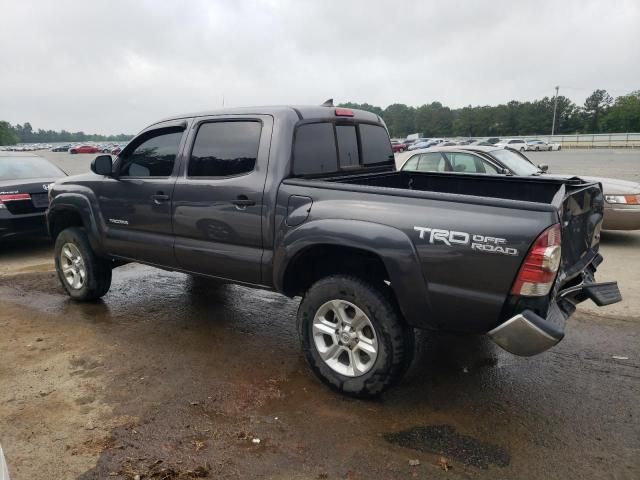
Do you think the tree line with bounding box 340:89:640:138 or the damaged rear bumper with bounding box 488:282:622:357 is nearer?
the damaged rear bumper with bounding box 488:282:622:357

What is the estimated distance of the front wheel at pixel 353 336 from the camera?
125 inches

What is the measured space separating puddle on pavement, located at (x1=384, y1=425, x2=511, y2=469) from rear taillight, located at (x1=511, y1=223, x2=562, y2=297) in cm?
90

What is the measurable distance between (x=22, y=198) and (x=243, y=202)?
17.5 feet

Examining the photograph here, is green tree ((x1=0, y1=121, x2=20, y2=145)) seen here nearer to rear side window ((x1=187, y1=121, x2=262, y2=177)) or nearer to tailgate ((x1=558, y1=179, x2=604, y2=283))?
rear side window ((x1=187, y1=121, x2=262, y2=177))

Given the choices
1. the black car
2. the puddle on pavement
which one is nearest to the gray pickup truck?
the puddle on pavement

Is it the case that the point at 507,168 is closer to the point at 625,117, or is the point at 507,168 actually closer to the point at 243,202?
the point at 243,202

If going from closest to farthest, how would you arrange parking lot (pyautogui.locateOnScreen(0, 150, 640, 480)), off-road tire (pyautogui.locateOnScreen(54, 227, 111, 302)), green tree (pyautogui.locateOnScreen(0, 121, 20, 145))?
1. parking lot (pyautogui.locateOnScreen(0, 150, 640, 480))
2. off-road tire (pyautogui.locateOnScreen(54, 227, 111, 302))
3. green tree (pyautogui.locateOnScreen(0, 121, 20, 145))

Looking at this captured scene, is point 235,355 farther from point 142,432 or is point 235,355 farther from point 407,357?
point 407,357

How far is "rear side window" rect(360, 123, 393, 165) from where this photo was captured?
4.60 meters

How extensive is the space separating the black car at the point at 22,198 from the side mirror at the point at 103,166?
11.4ft

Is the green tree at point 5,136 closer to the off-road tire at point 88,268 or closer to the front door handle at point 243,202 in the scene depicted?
the off-road tire at point 88,268

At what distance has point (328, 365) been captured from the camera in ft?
11.3

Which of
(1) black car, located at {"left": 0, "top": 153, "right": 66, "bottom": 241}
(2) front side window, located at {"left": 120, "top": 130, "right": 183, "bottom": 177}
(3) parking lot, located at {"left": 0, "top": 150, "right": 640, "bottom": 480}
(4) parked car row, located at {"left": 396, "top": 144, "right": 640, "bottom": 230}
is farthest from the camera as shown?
(1) black car, located at {"left": 0, "top": 153, "right": 66, "bottom": 241}

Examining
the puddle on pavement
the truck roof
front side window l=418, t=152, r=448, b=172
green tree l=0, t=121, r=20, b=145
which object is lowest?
the puddle on pavement
